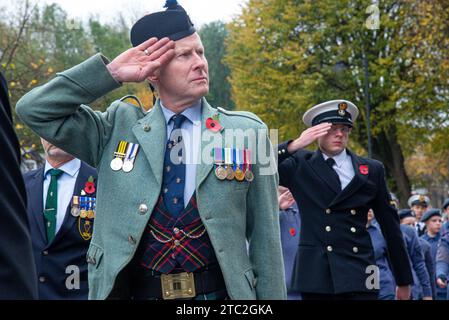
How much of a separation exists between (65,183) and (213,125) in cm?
228

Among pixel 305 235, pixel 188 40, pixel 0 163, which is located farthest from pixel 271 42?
pixel 0 163

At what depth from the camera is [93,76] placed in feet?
13.2

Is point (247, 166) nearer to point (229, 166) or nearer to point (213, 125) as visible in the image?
point (229, 166)

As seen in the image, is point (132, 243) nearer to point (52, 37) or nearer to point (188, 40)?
point (188, 40)

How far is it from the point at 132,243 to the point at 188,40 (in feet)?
3.67

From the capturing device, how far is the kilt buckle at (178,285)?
3918 mm

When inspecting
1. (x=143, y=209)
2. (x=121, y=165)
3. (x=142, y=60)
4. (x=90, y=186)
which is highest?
(x=142, y=60)

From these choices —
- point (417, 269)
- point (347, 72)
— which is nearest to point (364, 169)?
→ point (417, 269)

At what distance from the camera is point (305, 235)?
7242 millimetres

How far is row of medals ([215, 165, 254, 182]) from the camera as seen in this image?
161 inches

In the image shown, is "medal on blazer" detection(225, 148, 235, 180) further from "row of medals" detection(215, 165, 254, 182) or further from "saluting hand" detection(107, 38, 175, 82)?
"saluting hand" detection(107, 38, 175, 82)

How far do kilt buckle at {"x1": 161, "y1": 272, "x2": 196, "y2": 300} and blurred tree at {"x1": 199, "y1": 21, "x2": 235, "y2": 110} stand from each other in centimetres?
4389

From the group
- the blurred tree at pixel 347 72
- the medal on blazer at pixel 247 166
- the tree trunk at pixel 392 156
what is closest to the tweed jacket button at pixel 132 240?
the medal on blazer at pixel 247 166

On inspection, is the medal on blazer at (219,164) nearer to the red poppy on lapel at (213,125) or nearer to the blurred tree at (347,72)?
the red poppy on lapel at (213,125)
